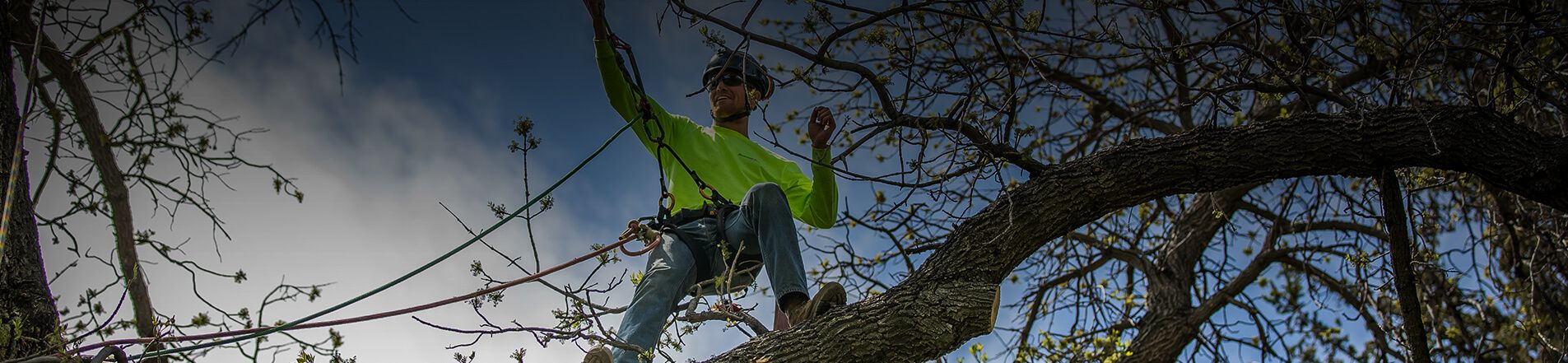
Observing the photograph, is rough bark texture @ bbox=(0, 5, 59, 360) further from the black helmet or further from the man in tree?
the black helmet

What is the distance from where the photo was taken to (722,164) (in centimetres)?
364

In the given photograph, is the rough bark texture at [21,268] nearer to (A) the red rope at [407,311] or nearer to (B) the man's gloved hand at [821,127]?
(A) the red rope at [407,311]

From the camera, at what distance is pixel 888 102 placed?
12.0 feet

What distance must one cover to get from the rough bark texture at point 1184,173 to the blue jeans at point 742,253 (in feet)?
0.71

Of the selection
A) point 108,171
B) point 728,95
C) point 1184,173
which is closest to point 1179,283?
point 1184,173

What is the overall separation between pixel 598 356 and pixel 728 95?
122cm

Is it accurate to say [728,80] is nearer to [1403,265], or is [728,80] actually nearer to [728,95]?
[728,95]

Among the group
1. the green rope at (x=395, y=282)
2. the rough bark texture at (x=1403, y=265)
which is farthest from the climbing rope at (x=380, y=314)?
the rough bark texture at (x=1403, y=265)

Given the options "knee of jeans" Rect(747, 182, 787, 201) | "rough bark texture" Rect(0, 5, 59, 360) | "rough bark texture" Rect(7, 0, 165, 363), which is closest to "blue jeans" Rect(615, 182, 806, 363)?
"knee of jeans" Rect(747, 182, 787, 201)

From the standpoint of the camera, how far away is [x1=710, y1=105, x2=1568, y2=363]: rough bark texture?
3.17m

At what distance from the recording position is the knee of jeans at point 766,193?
3.18 metres

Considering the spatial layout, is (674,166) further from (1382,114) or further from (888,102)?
(1382,114)

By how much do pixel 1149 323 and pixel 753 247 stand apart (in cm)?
322

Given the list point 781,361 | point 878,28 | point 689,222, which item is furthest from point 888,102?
point 781,361
